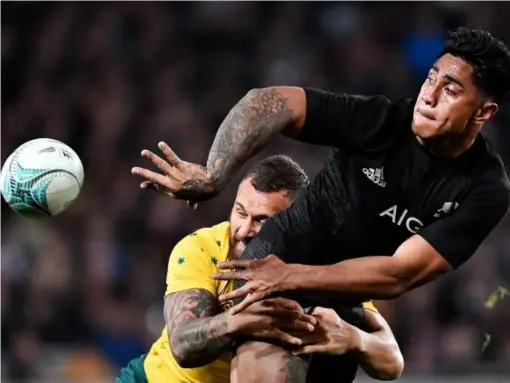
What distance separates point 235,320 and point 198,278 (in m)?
0.52

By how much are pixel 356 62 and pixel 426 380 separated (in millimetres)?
3163

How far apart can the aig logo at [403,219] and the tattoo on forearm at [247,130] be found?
20.8 inches

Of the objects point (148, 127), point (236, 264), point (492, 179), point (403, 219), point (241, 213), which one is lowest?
point (236, 264)

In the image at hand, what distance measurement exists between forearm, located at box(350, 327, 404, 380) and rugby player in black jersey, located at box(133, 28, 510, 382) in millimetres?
296

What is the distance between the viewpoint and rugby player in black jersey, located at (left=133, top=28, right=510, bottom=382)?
3975 millimetres

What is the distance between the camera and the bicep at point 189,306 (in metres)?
4.53

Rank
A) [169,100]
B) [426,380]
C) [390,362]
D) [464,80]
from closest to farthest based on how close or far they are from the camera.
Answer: [464,80], [390,362], [426,380], [169,100]

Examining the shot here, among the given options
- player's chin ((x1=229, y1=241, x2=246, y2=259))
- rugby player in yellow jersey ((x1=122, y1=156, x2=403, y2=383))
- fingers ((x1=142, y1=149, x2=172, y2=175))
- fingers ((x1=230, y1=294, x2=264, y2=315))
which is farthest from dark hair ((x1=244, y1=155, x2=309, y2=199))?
fingers ((x1=142, y1=149, x2=172, y2=175))

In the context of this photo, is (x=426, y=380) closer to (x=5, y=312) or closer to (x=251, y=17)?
(x=5, y=312)

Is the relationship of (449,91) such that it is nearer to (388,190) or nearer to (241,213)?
(388,190)

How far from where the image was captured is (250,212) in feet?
15.7

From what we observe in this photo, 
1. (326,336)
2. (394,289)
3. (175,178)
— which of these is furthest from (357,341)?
(175,178)

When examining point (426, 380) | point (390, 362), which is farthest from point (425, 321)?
point (390, 362)

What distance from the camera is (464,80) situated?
13.1 feet
